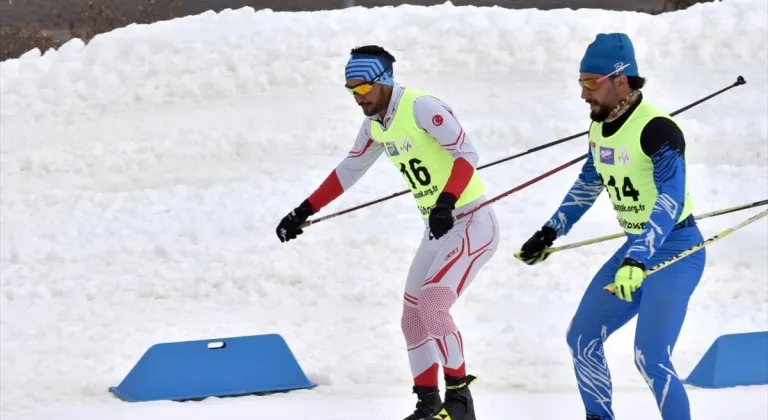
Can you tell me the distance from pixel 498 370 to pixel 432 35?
8.64 metres

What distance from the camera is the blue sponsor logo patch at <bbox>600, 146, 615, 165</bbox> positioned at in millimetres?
4938

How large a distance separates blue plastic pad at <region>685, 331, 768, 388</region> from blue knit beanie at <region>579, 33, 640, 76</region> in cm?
288

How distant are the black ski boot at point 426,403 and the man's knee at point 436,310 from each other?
0.42 meters

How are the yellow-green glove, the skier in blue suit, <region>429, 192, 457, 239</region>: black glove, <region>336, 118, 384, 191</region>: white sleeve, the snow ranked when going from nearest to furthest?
the yellow-green glove, the skier in blue suit, <region>429, 192, 457, 239</region>: black glove, <region>336, 118, 384, 191</region>: white sleeve, the snow

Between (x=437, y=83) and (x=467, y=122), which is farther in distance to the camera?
(x=437, y=83)

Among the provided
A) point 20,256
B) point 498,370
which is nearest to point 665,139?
point 498,370

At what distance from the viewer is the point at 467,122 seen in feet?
47.7

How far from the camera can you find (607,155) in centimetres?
496

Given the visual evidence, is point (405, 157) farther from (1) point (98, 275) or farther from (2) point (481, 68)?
(2) point (481, 68)

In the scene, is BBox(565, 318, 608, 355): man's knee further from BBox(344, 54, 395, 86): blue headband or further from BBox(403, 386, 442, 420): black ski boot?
BBox(344, 54, 395, 86): blue headband

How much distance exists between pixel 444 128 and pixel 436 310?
0.84 meters

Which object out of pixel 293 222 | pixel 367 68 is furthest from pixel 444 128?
pixel 293 222

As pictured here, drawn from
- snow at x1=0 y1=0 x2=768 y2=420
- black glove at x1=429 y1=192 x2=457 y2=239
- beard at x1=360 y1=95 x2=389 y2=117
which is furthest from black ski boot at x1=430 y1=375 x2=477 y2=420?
beard at x1=360 y1=95 x2=389 y2=117

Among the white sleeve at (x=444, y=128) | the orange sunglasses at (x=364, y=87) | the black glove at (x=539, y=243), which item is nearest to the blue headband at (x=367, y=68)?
the orange sunglasses at (x=364, y=87)
